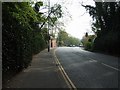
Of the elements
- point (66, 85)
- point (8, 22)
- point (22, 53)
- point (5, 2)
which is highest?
point (5, 2)

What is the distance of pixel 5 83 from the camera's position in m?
13.7

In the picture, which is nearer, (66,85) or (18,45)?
(66,85)

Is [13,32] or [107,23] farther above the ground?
[107,23]

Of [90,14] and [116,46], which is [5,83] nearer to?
[116,46]

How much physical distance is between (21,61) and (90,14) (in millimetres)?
37342

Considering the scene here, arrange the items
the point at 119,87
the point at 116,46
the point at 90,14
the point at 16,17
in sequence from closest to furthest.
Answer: the point at 119,87 < the point at 16,17 < the point at 116,46 < the point at 90,14

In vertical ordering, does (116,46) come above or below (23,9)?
below

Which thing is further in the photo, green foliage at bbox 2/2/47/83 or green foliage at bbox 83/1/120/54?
green foliage at bbox 83/1/120/54

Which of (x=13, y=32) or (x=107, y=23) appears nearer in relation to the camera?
(x=13, y=32)

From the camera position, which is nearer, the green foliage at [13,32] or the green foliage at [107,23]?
the green foliage at [13,32]

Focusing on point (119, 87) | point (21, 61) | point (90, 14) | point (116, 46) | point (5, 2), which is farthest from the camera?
point (90, 14)

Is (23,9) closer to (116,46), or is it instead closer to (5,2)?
(5,2)

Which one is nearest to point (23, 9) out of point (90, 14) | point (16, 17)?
point (16, 17)

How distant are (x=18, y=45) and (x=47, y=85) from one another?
13.1ft
